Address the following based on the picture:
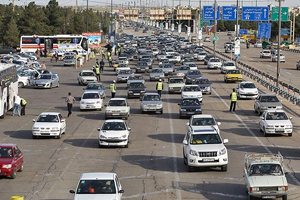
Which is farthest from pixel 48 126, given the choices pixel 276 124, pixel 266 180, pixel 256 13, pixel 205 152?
pixel 256 13

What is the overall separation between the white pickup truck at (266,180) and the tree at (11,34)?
9649 cm

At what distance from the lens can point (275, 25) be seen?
17562 cm

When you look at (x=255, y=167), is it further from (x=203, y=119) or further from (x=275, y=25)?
(x=275, y=25)

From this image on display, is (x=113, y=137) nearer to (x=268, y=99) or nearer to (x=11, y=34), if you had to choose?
(x=268, y=99)

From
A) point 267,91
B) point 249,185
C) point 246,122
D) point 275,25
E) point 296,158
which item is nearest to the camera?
point 249,185

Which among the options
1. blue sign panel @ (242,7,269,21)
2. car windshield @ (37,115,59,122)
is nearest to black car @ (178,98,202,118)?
car windshield @ (37,115,59,122)

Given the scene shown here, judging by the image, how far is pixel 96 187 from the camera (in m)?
17.0

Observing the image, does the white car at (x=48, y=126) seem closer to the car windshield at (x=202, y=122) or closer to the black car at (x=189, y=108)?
the car windshield at (x=202, y=122)

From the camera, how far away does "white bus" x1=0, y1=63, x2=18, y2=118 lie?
38750mm

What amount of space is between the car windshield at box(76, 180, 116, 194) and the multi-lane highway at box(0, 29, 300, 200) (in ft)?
8.99

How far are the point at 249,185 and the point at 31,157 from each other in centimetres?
1170

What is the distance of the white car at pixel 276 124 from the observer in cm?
3130

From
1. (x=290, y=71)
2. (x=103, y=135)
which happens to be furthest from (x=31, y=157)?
(x=290, y=71)

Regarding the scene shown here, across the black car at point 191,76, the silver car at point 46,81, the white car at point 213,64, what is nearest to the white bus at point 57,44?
the white car at point 213,64
